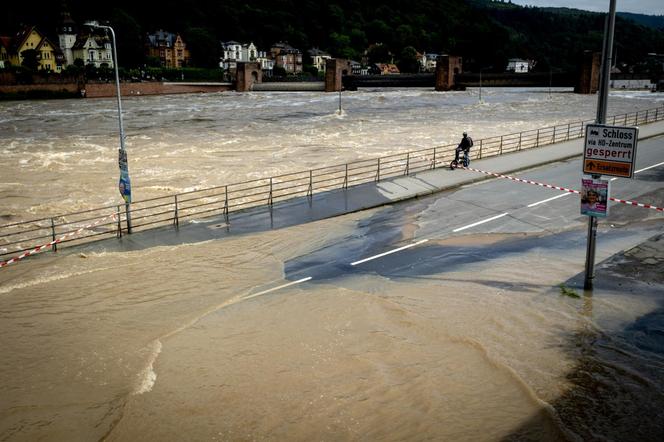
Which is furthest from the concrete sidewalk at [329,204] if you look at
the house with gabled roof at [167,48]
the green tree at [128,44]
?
the house with gabled roof at [167,48]

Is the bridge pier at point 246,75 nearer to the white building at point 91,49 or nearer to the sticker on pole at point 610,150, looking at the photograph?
the white building at point 91,49

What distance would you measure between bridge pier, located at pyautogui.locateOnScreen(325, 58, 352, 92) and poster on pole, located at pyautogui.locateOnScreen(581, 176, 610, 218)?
9543 centimetres

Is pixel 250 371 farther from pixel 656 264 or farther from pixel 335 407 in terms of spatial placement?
pixel 656 264

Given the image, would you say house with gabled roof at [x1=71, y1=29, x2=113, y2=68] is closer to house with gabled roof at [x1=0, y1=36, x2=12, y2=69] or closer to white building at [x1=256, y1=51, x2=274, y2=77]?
house with gabled roof at [x1=0, y1=36, x2=12, y2=69]

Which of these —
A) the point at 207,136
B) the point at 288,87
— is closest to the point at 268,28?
the point at 288,87

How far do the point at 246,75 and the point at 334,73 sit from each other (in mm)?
17022

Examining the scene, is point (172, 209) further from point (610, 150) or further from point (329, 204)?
point (610, 150)

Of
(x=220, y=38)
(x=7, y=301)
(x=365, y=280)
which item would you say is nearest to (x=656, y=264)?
(x=365, y=280)

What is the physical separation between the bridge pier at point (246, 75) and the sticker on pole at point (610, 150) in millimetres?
102565

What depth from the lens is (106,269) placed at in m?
13.0

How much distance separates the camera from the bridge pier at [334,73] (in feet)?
337

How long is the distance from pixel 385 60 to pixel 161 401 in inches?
6970

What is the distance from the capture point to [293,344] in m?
9.25

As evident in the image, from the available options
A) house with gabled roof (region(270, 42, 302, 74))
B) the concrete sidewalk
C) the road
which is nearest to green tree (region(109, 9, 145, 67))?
house with gabled roof (region(270, 42, 302, 74))
